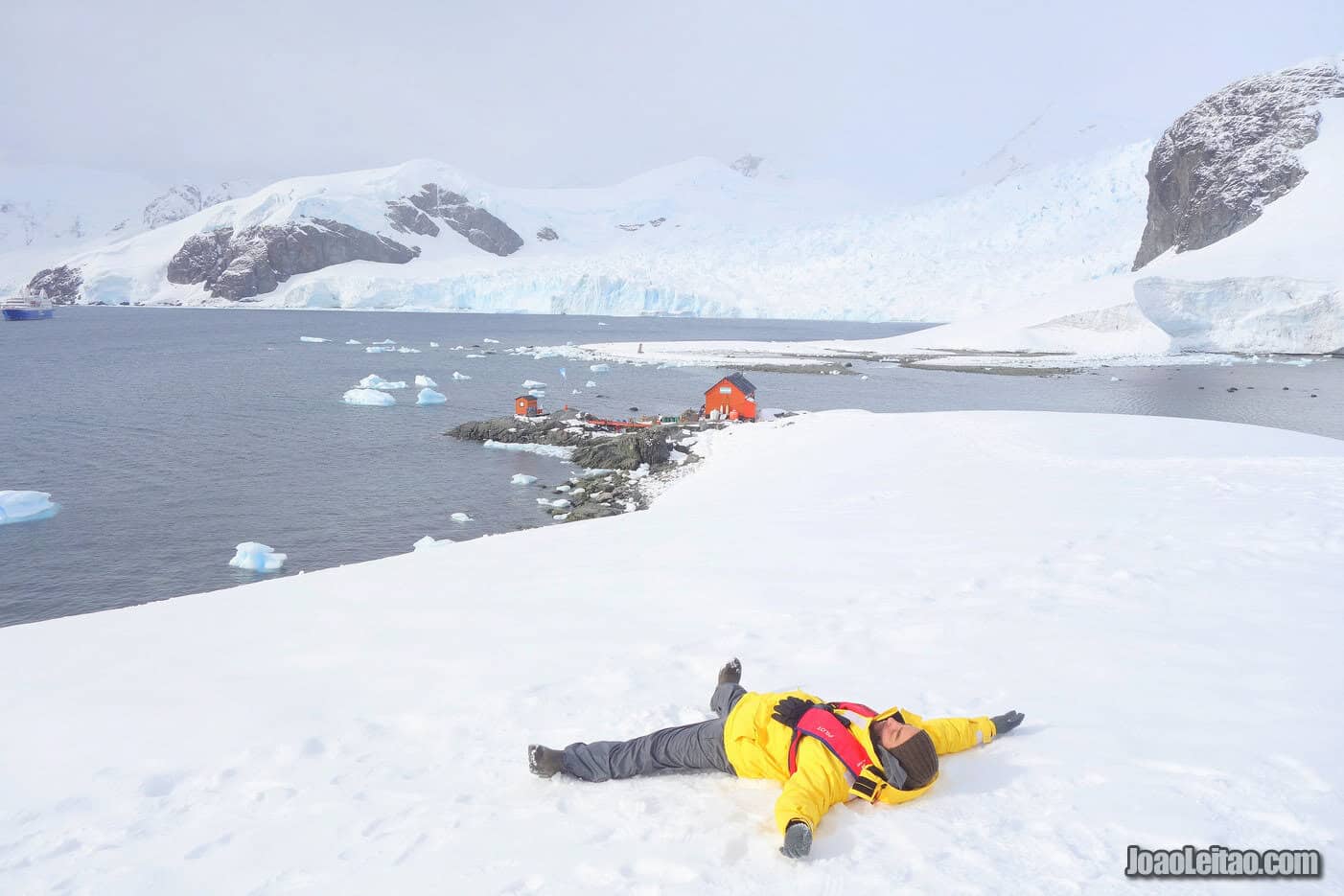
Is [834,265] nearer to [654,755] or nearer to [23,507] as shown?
[23,507]

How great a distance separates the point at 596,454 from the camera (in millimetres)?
23375

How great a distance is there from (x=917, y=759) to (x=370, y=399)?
3225cm

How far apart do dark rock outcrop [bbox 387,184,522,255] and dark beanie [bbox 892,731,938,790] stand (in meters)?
140

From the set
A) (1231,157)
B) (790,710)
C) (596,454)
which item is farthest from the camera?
(1231,157)

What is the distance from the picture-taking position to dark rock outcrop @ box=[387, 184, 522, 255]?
136500 millimetres

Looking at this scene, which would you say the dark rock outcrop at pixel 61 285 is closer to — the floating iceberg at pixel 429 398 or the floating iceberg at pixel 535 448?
the floating iceberg at pixel 429 398

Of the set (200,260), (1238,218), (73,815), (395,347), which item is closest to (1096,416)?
(73,815)

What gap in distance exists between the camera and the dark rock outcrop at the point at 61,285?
128 metres

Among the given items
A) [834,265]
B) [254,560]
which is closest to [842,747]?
[254,560]

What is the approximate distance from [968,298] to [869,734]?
8518 centimetres

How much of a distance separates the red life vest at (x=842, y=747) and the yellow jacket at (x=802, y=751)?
21mm

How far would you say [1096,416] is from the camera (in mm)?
17391

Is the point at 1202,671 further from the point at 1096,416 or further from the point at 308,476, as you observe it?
the point at 308,476

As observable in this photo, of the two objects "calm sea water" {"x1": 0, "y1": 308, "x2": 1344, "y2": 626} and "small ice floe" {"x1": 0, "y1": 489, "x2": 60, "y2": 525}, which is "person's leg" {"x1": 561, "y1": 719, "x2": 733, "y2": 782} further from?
"small ice floe" {"x1": 0, "y1": 489, "x2": 60, "y2": 525}
